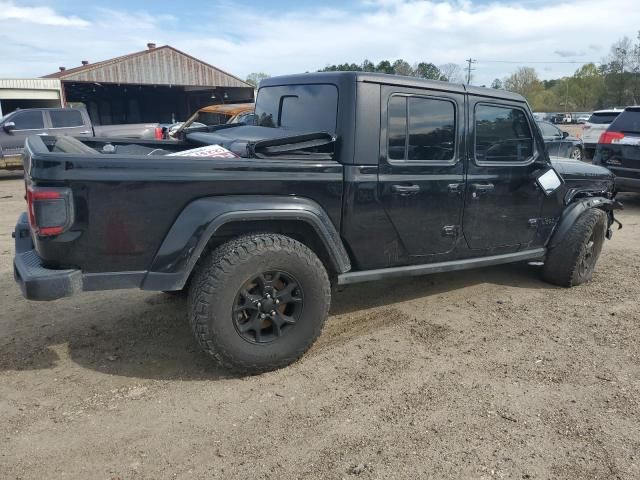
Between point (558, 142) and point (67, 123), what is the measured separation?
13.2 m

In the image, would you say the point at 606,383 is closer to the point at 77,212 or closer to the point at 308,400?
the point at 308,400

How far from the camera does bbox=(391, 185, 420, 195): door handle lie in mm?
3545

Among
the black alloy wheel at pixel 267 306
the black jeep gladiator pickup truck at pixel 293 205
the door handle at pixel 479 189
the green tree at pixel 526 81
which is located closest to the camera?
the black jeep gladiator pickup truck at pixel 293 205

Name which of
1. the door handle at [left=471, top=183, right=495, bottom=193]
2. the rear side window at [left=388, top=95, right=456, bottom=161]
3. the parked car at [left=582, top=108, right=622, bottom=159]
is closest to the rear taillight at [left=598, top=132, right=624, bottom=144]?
the door handle at [left=471, top=183, right=495, bottom=193]

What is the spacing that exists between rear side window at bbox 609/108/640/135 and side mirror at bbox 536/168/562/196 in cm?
565

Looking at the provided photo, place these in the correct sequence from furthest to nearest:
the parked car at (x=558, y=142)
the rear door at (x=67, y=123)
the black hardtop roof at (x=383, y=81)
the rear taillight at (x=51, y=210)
Answer: the rear door at (x=67, y=123) → the parked car at (x=558, y=142) → the black hardtop roof at (x=383, y=81) → the rear taillight at (x=51, y=210)

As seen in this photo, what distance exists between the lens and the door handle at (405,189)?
140 inches

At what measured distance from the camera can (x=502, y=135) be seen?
14.1 feet

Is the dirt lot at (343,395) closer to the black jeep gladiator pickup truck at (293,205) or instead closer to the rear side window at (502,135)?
the black jeep gladiator pickup truck at (293,205)

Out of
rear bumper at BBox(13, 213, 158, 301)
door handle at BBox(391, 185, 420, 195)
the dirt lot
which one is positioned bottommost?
the dirt lot

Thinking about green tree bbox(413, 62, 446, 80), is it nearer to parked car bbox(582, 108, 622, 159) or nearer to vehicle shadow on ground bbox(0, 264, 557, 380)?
parked car bbox(582, 108, 622, 159)

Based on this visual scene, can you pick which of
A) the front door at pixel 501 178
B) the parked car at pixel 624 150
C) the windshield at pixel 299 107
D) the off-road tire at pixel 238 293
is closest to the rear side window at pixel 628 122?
the parked car at pixel 624 150

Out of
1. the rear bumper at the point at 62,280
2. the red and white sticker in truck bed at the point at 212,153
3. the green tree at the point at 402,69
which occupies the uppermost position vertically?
the green tree at the point at 402,69

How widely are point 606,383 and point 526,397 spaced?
2.02 ft
